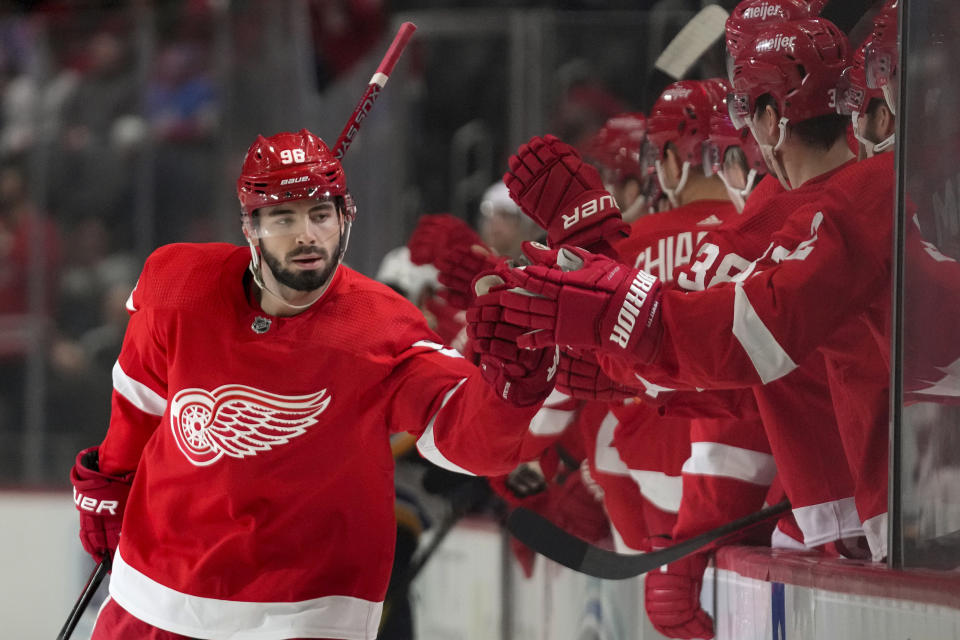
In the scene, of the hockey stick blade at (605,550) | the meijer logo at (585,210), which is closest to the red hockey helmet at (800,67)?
the meijer logo at (585,210)

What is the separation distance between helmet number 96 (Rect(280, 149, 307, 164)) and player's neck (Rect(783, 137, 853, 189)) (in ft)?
2.64

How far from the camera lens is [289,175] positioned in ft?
7.27

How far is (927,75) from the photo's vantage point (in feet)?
5.06

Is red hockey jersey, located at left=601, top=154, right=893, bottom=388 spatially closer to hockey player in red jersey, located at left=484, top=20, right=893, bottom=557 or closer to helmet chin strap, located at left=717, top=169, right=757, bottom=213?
hockey player in red jersey, located at left=484, top=20, right=893, bottom=557

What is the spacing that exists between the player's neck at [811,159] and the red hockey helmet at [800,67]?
46 mm

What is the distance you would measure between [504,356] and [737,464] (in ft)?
2.51

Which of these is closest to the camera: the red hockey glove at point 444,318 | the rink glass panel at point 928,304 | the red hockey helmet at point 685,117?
the rink glass panel at point 928,304

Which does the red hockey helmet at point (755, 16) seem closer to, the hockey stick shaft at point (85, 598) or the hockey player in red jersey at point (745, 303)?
the hockey player in red jersey at point (745, 303)

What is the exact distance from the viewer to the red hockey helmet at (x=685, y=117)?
2.46m


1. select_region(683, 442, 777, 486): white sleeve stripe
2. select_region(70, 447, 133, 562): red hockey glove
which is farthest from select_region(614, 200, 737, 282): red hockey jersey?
select_region(70, 447, 133, 562): red hockey glove

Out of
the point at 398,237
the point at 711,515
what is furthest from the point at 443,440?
the point at 398,237

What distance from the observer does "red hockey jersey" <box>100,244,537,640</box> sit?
2158 mm

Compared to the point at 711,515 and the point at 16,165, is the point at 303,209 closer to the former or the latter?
the point at 711,515

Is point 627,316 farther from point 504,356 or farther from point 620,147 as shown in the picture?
point 620,147
